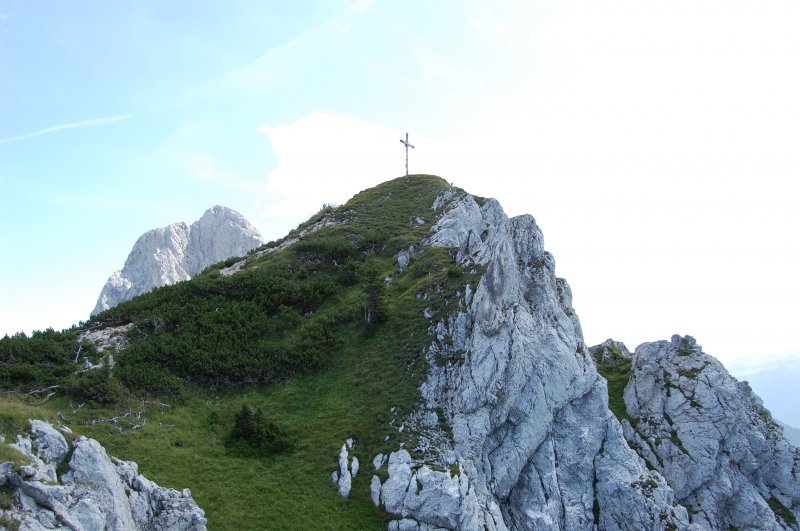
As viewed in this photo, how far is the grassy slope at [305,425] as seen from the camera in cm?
2734

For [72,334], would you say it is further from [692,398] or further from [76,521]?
[692,398]

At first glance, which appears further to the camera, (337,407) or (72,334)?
(72,334)

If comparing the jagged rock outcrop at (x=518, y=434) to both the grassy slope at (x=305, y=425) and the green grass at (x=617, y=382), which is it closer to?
the grassy slope at (x=305, y=425)

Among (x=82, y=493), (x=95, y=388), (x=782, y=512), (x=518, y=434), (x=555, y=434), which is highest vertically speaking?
(x=95, y=388)

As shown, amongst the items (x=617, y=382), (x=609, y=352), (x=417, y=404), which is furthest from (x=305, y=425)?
(x=609, y=352)

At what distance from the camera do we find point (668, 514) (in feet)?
Answer: 107

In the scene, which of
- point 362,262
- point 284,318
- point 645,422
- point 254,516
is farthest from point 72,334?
point 645,422

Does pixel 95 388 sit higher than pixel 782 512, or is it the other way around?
pixel 95 388

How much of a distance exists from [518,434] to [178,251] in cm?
12128

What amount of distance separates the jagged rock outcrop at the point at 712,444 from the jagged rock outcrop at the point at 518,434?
24.1 feet

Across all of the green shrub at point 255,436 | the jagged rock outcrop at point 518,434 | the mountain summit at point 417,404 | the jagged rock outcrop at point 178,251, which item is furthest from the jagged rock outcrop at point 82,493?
the jagged rock outcrop at point 178,251

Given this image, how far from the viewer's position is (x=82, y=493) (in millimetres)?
20219

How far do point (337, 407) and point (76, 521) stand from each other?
18.0 m

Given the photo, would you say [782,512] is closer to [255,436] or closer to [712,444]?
[712,444]
